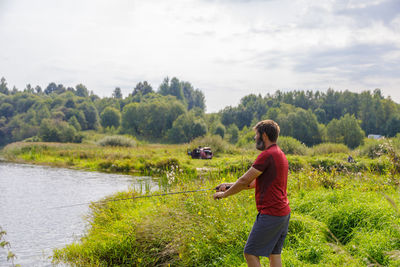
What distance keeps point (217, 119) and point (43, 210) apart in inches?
2216

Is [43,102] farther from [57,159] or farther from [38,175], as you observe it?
[38,175]

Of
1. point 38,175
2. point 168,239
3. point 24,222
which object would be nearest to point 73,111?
point 38,175

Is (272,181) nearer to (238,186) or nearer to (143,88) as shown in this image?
(238,186)

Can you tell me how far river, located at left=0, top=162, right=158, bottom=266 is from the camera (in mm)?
8375

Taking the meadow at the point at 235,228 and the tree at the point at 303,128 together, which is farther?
the tree at the point at 303,128

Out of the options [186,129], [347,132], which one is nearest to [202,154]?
[347,132]

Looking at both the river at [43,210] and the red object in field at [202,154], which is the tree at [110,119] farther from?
the river at [43,210]

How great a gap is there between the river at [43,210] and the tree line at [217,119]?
27518 mm

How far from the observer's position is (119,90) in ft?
448

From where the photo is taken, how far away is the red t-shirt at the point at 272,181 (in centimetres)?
346

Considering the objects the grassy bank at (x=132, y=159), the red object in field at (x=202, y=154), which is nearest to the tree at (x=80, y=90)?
the grassy bank at (x=132, y=159)

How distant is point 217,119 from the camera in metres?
67.6

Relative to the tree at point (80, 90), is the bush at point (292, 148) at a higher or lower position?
lower

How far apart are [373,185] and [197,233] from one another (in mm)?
4246
